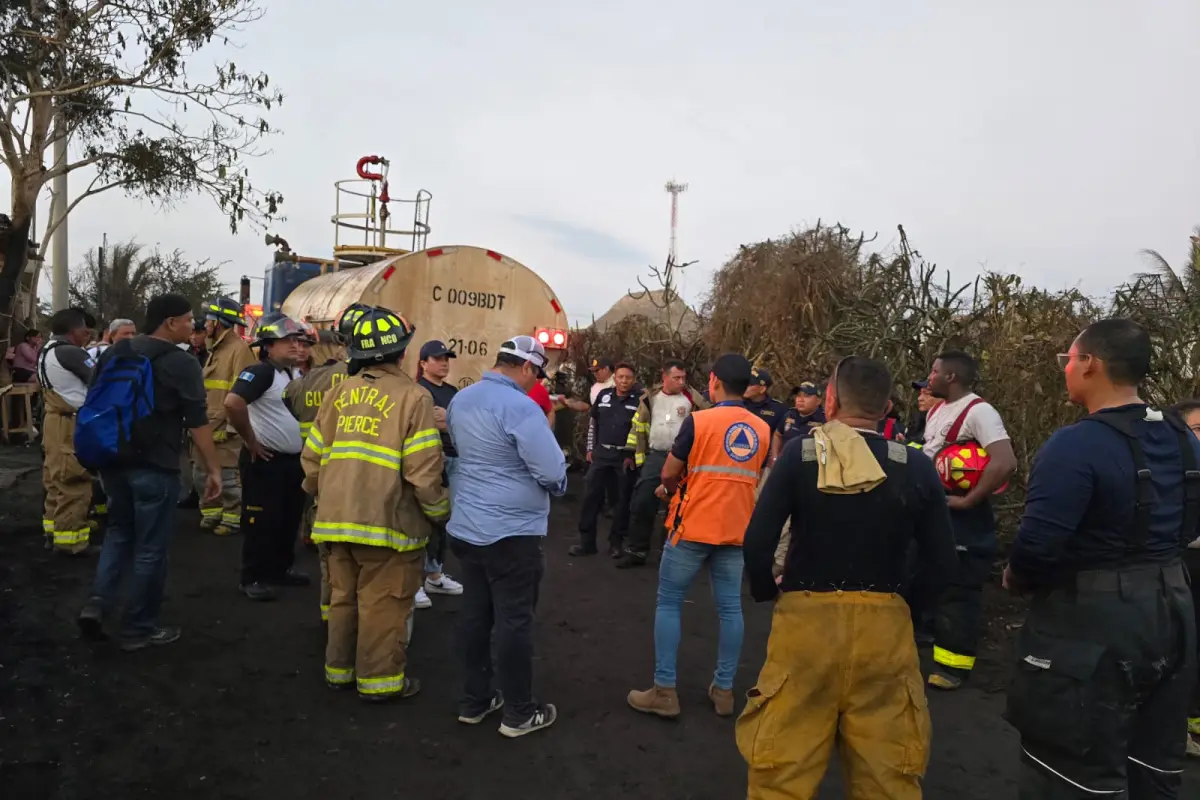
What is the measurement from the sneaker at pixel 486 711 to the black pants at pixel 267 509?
2.39 meters

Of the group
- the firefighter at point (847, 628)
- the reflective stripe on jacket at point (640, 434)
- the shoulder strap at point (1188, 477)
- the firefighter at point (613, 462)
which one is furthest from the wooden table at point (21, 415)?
the shoulder strap at point (1188, 477)

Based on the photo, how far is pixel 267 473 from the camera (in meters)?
5.63

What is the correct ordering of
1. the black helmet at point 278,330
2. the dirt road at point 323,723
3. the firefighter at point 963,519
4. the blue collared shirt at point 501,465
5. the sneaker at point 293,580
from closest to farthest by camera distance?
the dirt road at point 323,723 → the blue collared shirt at point 501,465 → the firefighter at point 963,519 → the black helmet at point 278,330 → the sneaker at point 293,580

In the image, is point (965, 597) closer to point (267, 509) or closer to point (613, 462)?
point (613, 462)

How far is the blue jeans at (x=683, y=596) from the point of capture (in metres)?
4.15

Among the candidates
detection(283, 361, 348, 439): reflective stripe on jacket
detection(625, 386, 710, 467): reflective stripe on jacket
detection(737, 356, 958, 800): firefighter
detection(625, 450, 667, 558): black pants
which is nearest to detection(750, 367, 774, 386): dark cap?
detection(625, 386, 710, 467): reflective stripe on jacket

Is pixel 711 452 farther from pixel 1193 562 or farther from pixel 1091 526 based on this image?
pixel 1193 562

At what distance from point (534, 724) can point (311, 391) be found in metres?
2.65

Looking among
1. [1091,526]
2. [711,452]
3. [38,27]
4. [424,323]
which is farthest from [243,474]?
[38,27]

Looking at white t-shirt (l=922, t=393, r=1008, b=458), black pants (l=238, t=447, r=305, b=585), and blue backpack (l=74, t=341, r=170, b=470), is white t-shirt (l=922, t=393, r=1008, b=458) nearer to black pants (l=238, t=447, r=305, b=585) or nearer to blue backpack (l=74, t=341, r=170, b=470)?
black pants (l=238, t=447, r=305, b=585)

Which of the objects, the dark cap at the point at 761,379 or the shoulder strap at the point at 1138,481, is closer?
the shoulder strap at the point at 1138,481

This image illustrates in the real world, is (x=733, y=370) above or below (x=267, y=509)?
above

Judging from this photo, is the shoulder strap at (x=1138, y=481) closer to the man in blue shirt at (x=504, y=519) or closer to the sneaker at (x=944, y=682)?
the man in blue shirt at (x=504, y=519)

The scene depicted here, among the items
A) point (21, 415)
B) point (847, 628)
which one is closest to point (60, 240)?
point (21, 415)
